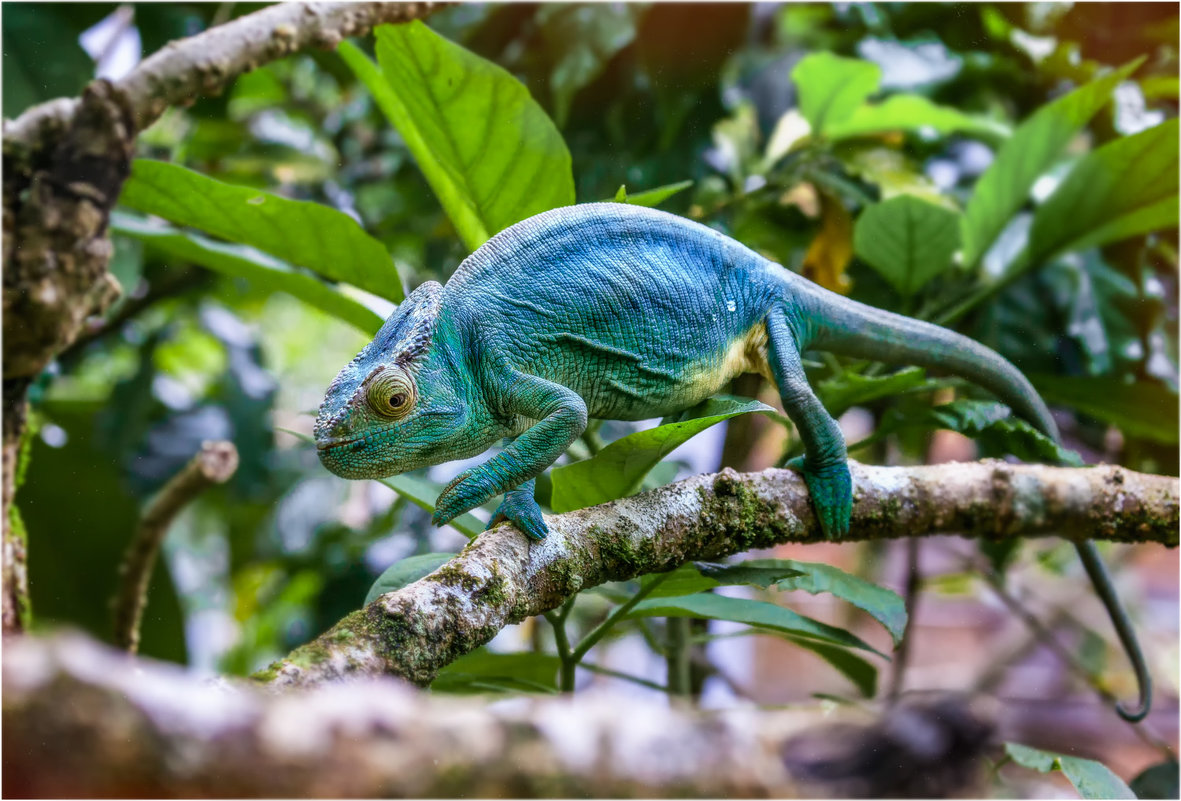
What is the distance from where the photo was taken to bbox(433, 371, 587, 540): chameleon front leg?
0.89 meters

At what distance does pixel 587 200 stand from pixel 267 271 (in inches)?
19.1

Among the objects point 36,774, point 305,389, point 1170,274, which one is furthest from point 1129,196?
point 305,389

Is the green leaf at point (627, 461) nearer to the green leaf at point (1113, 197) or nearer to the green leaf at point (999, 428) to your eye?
the green leaf at point (999, 428)

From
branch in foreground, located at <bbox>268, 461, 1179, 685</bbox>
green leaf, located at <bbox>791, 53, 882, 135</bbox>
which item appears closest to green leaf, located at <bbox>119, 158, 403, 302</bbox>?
branch in foreground, located at <bbox>268, 461, 1179, 685</bbox>

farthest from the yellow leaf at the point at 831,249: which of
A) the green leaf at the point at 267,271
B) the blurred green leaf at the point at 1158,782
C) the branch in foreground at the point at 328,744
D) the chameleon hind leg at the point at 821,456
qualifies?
the branch in foreground at the point at 328,744

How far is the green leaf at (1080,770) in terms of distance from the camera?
1123mm

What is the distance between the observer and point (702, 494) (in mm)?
1023

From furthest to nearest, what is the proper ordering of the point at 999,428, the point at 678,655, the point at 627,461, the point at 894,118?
the point at 894,118 < the point at 678,655 < the point at 999,428 < the point at 627,461

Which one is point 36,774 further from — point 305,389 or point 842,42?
point 305,389

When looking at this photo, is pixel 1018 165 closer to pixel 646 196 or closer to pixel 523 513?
pixel 646 196

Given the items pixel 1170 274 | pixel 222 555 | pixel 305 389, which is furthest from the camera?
pixel 305 389

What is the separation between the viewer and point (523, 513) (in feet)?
2.92

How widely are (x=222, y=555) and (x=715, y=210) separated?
6.42ft

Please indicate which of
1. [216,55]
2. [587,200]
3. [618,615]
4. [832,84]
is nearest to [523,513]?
[618,615]
